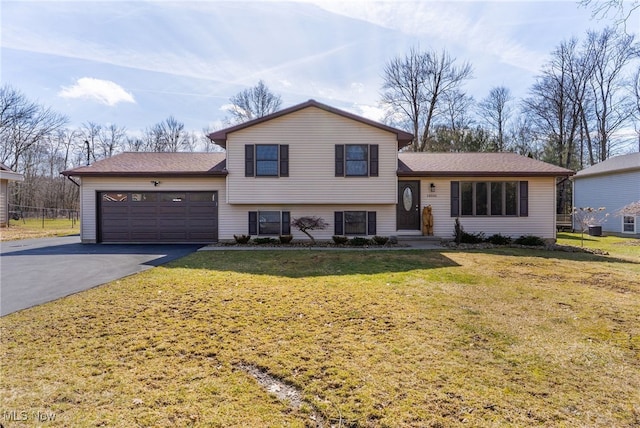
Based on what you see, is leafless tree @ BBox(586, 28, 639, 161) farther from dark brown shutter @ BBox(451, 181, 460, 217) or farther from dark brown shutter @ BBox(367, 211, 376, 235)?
dark brown shutter @ BBox(367, 211, 376, 235)

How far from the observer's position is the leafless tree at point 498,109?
29.6 meters

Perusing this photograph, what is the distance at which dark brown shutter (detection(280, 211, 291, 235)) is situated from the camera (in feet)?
42.3

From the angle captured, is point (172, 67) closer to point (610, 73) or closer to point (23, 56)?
point (23, 56)

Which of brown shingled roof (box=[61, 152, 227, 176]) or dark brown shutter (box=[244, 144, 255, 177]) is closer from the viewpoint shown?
dark brown shutter (box=[244, 144, 255, 177])

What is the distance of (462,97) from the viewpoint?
90.0 feet

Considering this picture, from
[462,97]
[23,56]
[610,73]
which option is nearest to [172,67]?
[23,56]

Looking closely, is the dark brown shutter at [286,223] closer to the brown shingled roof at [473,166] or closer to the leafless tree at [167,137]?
the brown shingled roof at [473,166]

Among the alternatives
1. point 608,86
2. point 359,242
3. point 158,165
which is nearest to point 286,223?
point 359,242

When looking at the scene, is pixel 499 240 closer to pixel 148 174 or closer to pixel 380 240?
pixel 380 240

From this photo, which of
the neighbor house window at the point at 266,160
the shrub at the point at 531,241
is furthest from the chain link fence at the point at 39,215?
the shrub at the point at 531,241

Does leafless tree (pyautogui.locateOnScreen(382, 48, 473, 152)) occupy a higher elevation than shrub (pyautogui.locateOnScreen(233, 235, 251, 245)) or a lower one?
higher

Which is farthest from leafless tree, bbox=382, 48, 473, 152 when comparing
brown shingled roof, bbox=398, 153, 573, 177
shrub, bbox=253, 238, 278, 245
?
shrub, bbox=253, 238, 278, 245

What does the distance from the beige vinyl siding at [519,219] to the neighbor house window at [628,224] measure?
26.8 ft

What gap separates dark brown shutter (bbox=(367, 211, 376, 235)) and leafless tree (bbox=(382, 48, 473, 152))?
650 inches
